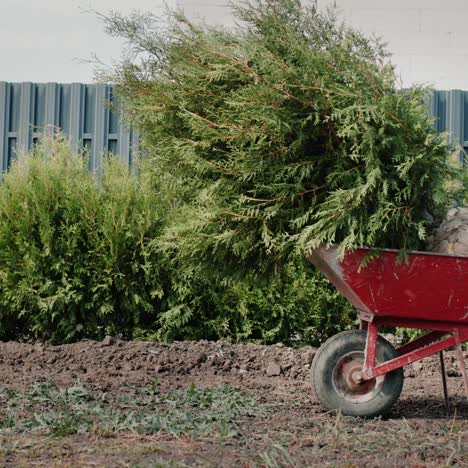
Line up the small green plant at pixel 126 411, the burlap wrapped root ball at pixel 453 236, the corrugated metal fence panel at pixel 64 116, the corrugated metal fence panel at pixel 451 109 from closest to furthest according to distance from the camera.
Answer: the small green plant at pixel 126 411 < the burlap wrapped root ball at pixel 453 236 < the corrugated metal fence panel at pixel 451 109 < the corrugated metal fence panel at pixel 64 116

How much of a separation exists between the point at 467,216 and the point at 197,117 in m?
1.40

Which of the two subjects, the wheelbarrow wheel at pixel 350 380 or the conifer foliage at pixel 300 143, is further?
the wheelbarrow wheel at pixel 350 380

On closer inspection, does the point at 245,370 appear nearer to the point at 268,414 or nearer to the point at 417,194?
the point at 268,414

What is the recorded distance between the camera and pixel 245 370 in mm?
5625

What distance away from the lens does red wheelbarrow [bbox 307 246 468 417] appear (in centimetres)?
377

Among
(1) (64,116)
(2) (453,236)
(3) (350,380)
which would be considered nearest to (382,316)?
(3) (350,380)

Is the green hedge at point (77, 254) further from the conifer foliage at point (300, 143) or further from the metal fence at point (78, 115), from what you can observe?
the metal fence at point (78, 115)

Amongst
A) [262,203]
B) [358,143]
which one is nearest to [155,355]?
[262,203]

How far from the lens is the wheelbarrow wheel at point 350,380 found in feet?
12.9

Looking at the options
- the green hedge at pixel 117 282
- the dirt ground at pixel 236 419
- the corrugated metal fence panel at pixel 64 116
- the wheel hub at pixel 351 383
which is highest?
the corrugated metal fence panel at pixel 64 116

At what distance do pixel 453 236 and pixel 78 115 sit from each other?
700 centimetres

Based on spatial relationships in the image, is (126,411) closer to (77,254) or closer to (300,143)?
(300,143)

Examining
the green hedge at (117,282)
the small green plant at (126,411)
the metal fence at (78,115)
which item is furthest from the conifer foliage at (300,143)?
the metal fence at (78,115)

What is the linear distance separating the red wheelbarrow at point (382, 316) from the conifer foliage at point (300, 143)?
0.13 metres
